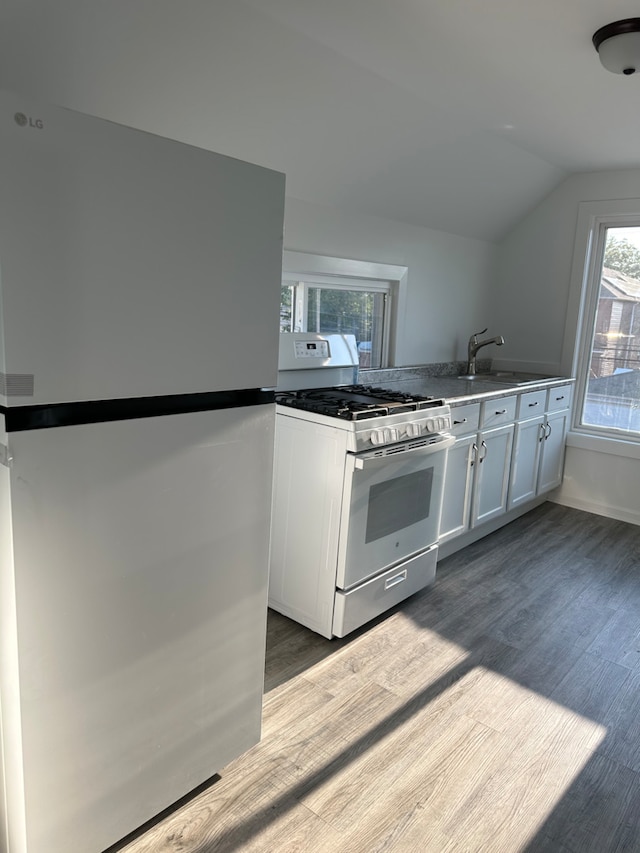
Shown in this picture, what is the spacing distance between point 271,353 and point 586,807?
163 centimetres

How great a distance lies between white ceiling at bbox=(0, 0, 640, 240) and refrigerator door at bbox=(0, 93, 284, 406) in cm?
67

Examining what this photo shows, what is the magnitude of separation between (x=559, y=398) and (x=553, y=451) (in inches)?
15.2

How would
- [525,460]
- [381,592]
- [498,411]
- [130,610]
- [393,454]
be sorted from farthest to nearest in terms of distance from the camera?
[525,460] → [498,411] → [381,592] → [393,454] → [130,610]

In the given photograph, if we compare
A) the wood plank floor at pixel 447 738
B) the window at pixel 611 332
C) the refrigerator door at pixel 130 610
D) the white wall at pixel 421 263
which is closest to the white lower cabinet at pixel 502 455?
the window at pixel 611 332

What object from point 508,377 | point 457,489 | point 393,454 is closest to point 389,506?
point 393,454

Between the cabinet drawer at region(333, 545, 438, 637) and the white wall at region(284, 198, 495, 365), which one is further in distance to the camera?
the white wall at region(284, 198, 495, 365)

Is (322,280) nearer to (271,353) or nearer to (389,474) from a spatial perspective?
(389,474)

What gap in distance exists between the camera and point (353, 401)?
8.82ft

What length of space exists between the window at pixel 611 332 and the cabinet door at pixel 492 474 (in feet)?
3.92

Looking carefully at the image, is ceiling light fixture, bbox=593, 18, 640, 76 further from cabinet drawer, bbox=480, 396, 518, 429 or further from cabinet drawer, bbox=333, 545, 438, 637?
cabinet drawer, bbox=333, 545, 438, 637


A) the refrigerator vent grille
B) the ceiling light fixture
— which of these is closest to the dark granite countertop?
the ceiling light fixture

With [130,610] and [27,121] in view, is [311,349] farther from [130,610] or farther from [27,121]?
[27,121]

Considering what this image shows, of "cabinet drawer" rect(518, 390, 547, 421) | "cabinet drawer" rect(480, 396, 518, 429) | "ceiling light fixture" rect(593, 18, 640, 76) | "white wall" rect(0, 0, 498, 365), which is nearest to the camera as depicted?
"white wall" rect(0, 0, 498, 365)

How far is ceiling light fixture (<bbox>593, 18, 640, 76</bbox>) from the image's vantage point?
6.64ft
